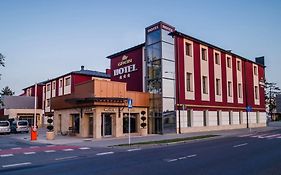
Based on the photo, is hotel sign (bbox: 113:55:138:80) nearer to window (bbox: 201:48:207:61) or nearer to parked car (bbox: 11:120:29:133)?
window (bbox: 201:48:207:61)

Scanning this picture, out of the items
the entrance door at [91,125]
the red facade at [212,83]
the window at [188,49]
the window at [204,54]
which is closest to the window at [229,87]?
the red facade at [212,83]

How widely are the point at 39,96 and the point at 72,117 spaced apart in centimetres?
3854

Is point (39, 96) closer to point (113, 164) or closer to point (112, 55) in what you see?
point (112, 55)

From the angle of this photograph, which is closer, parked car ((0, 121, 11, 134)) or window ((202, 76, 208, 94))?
window ((202, 76, 208, 94))

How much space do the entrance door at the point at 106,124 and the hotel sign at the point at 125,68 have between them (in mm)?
8989

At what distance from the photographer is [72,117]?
3112 cm

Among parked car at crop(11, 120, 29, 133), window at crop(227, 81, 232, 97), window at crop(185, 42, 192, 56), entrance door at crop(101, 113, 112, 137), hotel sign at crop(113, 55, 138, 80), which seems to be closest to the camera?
entrance door at crop(101, 113, 112, 137)

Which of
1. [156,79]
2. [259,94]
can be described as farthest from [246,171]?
[259,94]

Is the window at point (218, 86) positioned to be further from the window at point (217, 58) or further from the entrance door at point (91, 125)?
the entrance door at point (91, 125)

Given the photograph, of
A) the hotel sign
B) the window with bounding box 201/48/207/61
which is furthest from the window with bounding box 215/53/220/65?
the hotel sign

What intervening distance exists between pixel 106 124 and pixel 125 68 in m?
11.0

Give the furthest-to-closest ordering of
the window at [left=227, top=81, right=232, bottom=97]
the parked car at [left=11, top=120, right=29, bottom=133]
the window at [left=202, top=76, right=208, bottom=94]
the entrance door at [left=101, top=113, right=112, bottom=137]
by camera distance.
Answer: the window at [left=227, top=81, right=232, bottom=97], the parked car at [left=11, top=120, right=29, bottom=133], the window at [left=202, top=76, right=208, bottom=94], the entrance door at [left=101, top=113, right=112, bottom=137]

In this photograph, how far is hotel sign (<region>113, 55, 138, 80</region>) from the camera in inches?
1404

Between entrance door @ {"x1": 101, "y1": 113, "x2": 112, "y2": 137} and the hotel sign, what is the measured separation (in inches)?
354
